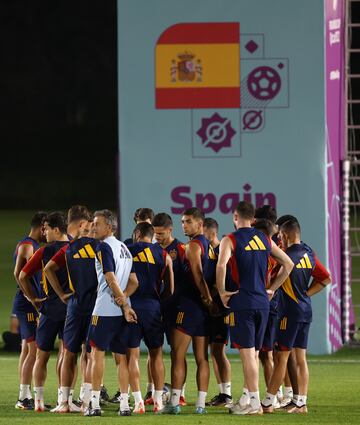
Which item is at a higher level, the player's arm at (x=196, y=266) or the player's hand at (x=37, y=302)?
the player's arm at (x=196, y=266)

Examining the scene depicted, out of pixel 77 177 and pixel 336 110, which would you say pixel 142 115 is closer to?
pixel 336 110

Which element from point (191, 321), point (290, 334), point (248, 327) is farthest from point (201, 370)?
point (290, 334)

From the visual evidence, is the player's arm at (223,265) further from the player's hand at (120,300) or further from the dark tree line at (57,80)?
Answer: the dark tree line at (57,80)

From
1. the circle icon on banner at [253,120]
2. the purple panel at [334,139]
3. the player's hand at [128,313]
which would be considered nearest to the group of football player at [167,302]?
the player's hand at [128,313]

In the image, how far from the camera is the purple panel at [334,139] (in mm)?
16359

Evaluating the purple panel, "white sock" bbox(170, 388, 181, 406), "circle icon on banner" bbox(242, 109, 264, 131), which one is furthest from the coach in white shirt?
the purple panel

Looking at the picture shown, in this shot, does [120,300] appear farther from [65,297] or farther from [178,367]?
[178,367]

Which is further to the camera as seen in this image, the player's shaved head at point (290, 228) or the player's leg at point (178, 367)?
the player's shaved head at point (290, 228)

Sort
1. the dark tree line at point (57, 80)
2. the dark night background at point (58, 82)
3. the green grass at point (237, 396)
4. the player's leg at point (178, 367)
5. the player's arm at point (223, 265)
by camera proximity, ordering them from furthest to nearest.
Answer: the dark tree line at point (57, 80) < the dark night background at point (58, 82) < the player's leg at point (178, 367) < the player's arm at point (223, 265) < the green grass at point (237, 396)

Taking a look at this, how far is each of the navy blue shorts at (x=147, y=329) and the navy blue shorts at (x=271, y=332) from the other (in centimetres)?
88

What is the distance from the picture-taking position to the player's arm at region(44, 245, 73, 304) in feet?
35.7

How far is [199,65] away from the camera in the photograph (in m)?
16.0

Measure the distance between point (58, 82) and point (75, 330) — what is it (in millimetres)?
47626

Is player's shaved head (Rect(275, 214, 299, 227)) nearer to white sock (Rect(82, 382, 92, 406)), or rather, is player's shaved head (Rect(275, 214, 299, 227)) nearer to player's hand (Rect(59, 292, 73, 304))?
player's hand (Rect(59, 292, 73, 304))
